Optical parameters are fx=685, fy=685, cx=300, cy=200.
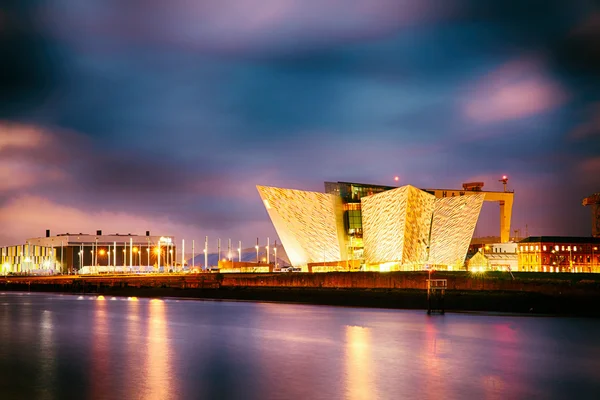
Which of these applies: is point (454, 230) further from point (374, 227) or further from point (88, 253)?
point (88, 253)

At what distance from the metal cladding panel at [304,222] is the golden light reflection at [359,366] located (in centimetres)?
4013

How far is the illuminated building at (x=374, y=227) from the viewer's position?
7769cm

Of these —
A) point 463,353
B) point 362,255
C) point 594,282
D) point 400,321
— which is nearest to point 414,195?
point 362,255

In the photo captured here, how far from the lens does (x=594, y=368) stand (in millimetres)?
27156

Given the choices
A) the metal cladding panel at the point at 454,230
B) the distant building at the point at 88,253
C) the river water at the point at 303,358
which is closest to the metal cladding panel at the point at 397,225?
the metal cladding panel at the point at 454,230

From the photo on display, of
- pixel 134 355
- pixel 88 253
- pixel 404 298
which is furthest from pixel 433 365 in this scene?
pixel 88 253

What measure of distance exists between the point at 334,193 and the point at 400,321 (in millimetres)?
42813

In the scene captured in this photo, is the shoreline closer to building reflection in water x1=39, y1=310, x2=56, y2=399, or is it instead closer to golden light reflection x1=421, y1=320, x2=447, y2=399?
Result: golden light reflection x1=421, y1=320, x2=447, y2=399

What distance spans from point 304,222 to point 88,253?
89.6 metres

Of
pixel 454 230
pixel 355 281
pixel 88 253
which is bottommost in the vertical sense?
pixel 355 281

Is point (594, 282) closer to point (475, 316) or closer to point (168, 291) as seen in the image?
point (475, 316)

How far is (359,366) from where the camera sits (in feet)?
88.9

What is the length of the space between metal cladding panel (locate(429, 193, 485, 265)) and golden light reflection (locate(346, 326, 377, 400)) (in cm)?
3988

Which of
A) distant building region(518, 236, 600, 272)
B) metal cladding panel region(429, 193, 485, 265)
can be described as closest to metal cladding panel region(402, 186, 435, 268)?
metal cladding panel region(429, 193, 485, 265)
